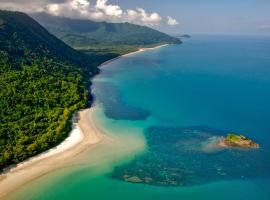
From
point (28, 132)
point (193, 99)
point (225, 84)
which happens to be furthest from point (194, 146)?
point (225, 84)

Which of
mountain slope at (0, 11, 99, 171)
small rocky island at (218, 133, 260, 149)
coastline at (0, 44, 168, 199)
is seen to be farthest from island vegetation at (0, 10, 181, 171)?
small rocky island at (218, 133, 260, 149)

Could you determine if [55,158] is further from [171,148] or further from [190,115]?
[190,115]

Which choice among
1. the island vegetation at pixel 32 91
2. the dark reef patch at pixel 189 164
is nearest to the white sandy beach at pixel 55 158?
the island vegetation at pixel 32 91

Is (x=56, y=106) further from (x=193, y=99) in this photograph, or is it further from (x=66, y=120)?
(x=193, y=99)

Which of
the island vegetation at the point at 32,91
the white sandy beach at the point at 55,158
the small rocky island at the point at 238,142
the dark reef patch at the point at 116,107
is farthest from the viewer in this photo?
the dark reef patch at the point at 116,107

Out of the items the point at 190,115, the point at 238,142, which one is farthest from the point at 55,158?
the point at 190,115

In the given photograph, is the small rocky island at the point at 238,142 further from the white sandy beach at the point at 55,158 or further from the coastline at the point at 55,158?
the white sandy beach at the point at 55,158

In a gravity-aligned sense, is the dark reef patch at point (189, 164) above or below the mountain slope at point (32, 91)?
below
